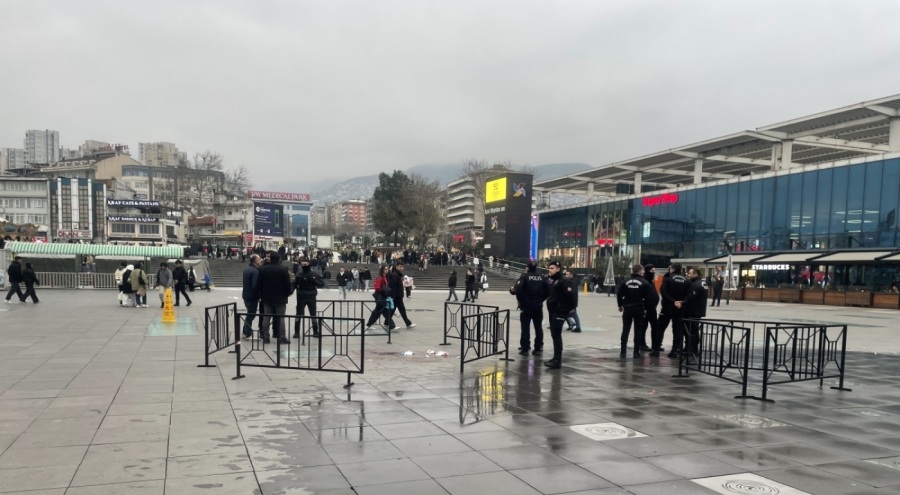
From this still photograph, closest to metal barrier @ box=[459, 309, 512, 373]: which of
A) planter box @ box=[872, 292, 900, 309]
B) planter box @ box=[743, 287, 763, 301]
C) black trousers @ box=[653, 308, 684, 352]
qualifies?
black trousers @ box=[653, 308, 684, 352]

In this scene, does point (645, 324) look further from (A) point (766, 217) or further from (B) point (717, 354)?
(A) point (766, 217)

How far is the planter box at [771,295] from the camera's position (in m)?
35.3

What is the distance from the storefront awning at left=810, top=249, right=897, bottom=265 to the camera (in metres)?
31.6

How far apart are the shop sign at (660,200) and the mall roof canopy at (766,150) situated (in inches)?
93.9

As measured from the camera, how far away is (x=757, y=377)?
8797mm

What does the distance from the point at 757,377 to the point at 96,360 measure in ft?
35.5

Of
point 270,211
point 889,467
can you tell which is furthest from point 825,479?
point 270,211

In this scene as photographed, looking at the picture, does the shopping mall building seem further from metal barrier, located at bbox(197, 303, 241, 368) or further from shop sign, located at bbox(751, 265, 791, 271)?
metal barrier, located at bbox(197, 303, 241, 368)

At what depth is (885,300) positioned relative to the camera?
29344mm

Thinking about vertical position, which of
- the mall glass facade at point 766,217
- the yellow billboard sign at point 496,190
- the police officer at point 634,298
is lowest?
the police officer at point 634,298

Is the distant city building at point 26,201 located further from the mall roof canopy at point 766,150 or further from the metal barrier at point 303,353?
the metal barrier at point 303,353

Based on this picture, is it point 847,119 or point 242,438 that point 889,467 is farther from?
point 847,119

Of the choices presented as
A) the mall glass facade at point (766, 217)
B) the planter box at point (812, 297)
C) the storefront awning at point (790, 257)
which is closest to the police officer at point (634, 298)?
the planter box at point (812, 297)

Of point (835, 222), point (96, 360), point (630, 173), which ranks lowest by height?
point (96, 360)
